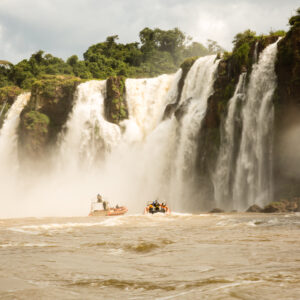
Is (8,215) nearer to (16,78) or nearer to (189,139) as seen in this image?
(189,139)

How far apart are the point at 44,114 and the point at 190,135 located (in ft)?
64.1

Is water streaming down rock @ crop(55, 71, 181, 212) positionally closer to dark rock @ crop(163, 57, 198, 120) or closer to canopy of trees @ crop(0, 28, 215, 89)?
dark rock @ crop(163, 57, 198, 120)

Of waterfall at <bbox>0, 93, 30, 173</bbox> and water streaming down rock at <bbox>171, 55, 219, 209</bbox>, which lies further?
waterfall at <bbox>0, 93, 30, 173</bbox>

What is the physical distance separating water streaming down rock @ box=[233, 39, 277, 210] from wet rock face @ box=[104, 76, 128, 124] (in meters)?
16.4

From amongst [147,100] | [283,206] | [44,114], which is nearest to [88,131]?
[147,100]

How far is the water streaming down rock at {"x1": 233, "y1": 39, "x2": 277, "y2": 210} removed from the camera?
26.4 metres

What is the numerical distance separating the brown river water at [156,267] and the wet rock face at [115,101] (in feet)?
97.3

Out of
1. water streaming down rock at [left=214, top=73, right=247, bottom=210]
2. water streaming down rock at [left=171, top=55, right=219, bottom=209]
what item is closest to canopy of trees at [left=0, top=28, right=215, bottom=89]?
water streaming down rock at [left=171, top=55, right=219, bottom=209]

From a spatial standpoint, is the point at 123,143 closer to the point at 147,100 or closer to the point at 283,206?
the point at 147,100

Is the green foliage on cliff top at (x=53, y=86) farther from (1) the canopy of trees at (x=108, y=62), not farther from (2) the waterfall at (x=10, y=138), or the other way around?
(1) the canopy of trees at (x=108, y=62)

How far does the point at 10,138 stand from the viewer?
47094mm

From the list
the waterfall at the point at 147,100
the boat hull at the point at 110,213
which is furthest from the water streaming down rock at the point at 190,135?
the boat hull at the point at 110,213

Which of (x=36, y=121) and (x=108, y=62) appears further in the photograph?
(x=108, y=62)

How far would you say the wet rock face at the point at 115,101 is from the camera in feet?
137
